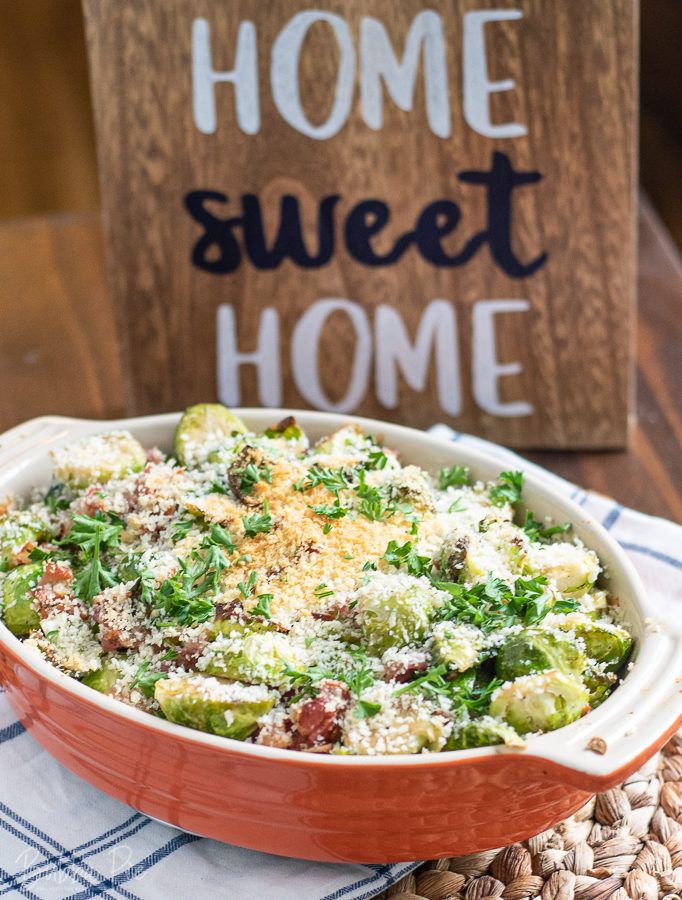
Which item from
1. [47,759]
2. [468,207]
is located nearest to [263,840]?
[47,759]

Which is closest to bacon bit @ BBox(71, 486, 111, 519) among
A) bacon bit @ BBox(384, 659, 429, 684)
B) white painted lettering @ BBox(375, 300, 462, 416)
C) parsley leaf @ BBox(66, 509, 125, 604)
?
parsley leaf @ BBox(66, 509, 125, 604)

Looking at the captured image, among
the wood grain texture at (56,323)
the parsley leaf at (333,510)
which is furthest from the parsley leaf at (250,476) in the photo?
the wood grain texture at (56,323)

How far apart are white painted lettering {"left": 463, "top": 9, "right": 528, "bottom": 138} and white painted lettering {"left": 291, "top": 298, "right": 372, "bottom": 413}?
560mm

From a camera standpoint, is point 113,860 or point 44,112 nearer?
point 113,860

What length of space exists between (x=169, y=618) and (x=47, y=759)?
40 cm

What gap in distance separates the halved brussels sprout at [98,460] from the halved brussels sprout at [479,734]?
35.1 inches

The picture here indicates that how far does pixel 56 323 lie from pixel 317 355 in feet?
3.44

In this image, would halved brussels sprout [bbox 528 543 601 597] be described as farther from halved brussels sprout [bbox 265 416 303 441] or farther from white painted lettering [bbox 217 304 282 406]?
white painted lettering [bbox 217 304 282 406]

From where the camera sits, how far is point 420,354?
2.54m

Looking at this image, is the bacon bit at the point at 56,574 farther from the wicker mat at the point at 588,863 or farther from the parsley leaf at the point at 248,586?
the wicker mat at the point at 588,863

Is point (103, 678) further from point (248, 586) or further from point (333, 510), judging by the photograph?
point (333, 510)

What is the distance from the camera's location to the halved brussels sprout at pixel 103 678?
146cm

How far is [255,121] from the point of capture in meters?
2.32

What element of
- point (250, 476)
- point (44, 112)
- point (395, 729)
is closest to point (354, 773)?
point (395, 729)
